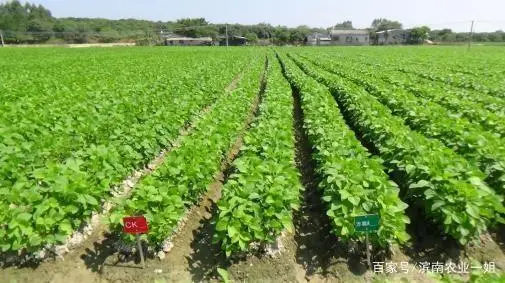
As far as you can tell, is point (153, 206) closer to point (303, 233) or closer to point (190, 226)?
point (190, 226)

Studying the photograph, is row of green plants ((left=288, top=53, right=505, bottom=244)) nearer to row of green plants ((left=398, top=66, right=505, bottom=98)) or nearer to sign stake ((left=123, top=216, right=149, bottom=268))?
sign stake ((left=123, top=216, right=149, bottom=268))

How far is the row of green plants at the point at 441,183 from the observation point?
4375mm

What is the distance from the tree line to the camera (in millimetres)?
101938

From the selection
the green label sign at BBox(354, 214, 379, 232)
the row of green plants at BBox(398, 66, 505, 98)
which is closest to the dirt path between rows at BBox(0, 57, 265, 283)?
the green label sign at BBox(354, 214, 379, 232)

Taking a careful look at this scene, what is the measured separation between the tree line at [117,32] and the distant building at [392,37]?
3.10 meters

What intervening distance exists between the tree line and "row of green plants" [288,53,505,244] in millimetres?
89998

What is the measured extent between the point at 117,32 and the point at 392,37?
8864 cm

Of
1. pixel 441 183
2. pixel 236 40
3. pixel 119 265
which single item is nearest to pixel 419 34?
pixel 236 40

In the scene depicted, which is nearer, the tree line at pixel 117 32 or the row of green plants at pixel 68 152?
the row of green plants at pixel 68 152

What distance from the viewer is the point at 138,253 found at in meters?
4.77

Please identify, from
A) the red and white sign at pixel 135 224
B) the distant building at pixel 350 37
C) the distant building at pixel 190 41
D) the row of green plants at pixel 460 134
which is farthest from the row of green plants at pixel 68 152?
the distant building at pixel 350 37

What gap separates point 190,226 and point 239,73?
19.5 m

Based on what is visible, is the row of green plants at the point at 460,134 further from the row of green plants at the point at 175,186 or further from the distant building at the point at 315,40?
the distant building at the point at 315,40

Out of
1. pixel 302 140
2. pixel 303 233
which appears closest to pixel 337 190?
pixel 303 233
